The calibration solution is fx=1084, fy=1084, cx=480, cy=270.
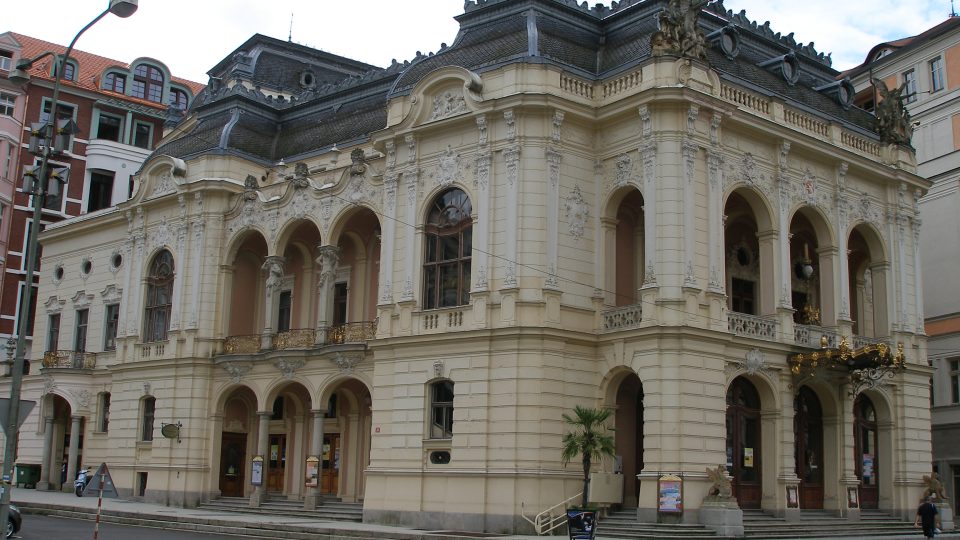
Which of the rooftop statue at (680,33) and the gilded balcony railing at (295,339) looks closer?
the rooftop statue at (680,33)

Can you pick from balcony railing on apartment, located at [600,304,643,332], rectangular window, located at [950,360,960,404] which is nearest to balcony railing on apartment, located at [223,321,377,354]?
balcony railing on apartment, located at [600,304,643,332]

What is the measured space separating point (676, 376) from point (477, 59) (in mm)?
11614

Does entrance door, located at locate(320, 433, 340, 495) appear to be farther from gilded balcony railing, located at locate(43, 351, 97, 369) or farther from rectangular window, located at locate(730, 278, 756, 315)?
rectangular window, located at locate(730, 278, 756, 315)

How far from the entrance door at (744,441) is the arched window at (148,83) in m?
44.7

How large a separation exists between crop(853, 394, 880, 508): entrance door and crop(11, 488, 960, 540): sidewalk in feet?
8.56

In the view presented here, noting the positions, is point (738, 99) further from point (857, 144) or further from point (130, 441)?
point (130, 441)

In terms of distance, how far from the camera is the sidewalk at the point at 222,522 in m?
27.1

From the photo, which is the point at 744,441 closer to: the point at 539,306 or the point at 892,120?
the point at 539,306

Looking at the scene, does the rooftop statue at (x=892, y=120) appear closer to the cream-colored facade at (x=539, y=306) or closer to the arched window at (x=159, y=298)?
the cream-colored facade at (x=539, y=306)

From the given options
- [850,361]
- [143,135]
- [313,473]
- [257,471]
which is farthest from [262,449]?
[143,135]

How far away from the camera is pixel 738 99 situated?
31.7 metres

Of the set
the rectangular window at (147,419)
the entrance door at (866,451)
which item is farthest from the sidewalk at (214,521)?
the entrance door at (866,451)

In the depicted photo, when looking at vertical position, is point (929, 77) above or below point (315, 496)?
above

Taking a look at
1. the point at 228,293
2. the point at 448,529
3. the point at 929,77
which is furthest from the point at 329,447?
the point at 929,77
